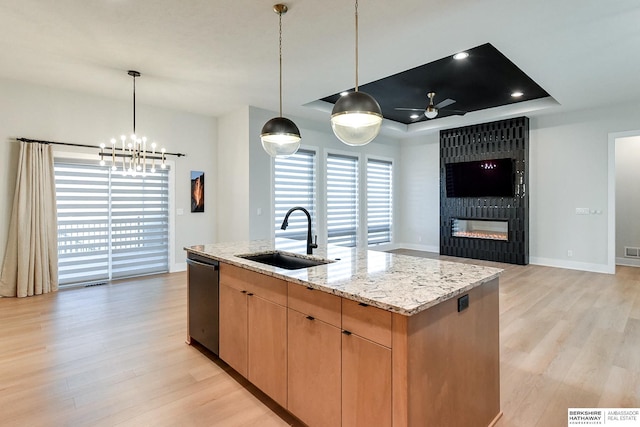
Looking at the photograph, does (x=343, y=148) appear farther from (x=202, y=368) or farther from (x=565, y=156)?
(x=202, y=368)

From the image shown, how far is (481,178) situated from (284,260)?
19.7ft

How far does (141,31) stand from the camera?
3320mm

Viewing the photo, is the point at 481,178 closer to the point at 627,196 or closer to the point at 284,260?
the point at 627,196

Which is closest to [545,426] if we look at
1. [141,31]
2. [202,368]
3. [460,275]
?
[460,275]

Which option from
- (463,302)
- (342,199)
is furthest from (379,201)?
(463,302)

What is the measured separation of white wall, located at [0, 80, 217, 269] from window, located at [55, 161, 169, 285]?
303 millimetres

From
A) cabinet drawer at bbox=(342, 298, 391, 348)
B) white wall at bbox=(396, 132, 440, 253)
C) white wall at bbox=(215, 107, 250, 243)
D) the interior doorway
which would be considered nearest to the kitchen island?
cabinet drawer at bbox=(342, 298, 391, 348)

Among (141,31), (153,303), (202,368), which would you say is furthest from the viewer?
(153,303)

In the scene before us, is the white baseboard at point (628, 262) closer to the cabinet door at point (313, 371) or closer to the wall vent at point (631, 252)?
the wall vent at point (631, 252)

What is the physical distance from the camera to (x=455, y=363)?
166 cm

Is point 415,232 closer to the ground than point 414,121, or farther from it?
closer to the ground

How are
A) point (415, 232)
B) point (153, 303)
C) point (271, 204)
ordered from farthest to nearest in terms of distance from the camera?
point (415, 232), point (271, 204), point (153, 303)

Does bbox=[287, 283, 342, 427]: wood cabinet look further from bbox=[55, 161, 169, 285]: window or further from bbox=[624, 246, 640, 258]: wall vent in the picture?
bbox=[624, 246, 640, 258]: wall vent

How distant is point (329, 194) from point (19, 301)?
5.41 m
